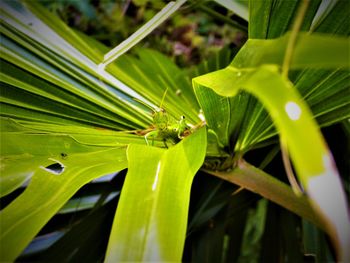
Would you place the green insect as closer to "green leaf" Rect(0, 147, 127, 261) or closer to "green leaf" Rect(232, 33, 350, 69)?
"green leaf" Rect(0, 147, 127, 261)

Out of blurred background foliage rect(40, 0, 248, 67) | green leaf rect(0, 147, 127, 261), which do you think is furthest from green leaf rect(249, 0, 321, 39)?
blurred background foliage rect(40, 0, 248, 67)

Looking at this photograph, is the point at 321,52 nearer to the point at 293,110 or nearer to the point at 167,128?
the point at 293,110

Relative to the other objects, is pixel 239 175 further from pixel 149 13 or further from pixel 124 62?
pixel 149 13

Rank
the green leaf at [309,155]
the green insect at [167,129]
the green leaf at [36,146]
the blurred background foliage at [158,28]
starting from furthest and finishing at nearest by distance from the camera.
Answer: the blurred background foliage at [158,28], the green insect at [167,129], the green leaf at [36,146], the green leaf at [309,155]

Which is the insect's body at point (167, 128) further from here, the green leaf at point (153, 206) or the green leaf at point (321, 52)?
the green leaf at point (321, 52)

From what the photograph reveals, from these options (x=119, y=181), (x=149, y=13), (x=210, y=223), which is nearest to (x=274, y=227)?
(x=210, y=223)

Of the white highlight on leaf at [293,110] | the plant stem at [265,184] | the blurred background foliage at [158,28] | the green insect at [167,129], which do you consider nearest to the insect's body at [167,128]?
the green insect at [167,129]
